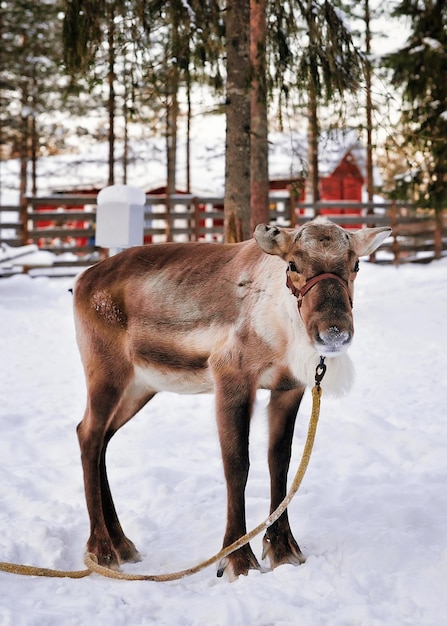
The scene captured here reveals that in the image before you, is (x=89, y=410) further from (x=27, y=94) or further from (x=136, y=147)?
(x=136, y=147)

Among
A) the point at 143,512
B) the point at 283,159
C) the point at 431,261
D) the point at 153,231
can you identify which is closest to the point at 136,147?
the point at 283,159

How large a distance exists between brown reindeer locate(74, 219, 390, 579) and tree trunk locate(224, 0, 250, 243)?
151 inches

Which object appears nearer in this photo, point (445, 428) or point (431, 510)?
point (431, 510)

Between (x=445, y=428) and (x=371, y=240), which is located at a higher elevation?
(x=371, y=240)

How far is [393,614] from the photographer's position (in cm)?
291

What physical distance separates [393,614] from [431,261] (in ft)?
56.9

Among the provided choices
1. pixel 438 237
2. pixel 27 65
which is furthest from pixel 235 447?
pixel 27 65

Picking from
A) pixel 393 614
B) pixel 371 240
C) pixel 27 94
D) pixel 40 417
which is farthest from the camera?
pixel 27 94

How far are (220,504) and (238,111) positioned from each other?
15.5 ft

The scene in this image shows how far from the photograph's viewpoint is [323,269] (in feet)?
10.3

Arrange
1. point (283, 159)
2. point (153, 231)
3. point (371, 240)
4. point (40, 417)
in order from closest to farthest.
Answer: point (371, 240) → point (40, 417) → point (153, 231) → point (283, 159)

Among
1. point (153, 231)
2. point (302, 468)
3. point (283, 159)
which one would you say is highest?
point (283, 159)

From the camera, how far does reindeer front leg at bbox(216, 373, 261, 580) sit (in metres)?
3.43

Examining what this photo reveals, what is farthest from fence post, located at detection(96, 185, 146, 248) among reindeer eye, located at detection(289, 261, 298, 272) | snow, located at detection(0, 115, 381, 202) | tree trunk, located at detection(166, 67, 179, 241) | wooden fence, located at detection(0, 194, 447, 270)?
snow, located at detection(0, 115, 381, 202)
